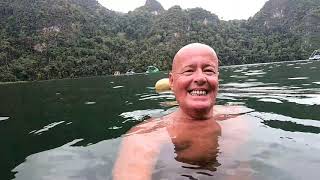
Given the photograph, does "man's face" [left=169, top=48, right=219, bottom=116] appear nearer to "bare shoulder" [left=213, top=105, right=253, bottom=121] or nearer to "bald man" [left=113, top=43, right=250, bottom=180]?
"bald man" [left=113, top=43, right=250, bottom=180]

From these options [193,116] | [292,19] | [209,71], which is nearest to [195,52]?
[209,71]

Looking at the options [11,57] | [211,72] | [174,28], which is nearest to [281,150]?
[211,72]

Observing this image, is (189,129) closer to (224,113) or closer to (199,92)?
(199,92)

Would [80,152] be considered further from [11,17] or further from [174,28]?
[174,28]

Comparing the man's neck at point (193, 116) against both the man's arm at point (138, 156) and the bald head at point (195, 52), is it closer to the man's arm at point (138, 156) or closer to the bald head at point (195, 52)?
the man's arm at point (138, 156)

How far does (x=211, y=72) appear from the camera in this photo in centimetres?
450

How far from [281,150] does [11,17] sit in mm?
110906

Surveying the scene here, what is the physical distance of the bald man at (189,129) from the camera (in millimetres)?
4199

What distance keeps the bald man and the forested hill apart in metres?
64.5

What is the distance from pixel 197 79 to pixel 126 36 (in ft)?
436

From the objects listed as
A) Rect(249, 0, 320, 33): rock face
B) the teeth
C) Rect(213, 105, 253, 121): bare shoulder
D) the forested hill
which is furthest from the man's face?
Rect(249, 0, 320, 33): rock face

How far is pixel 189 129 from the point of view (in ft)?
15.2

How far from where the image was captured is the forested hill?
8194 centimetres

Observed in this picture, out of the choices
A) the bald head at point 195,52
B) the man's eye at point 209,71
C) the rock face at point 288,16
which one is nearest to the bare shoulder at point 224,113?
the man's eye at point 209,71
